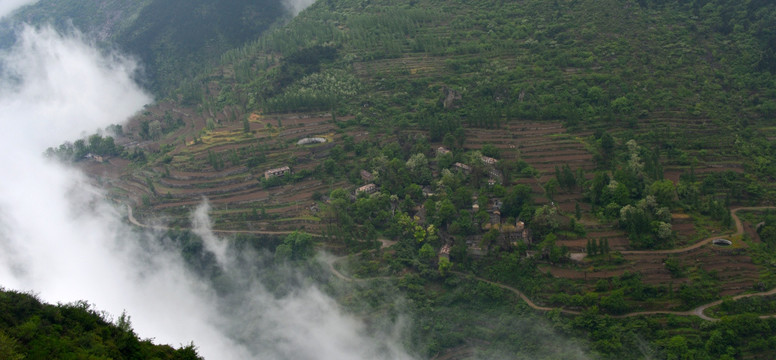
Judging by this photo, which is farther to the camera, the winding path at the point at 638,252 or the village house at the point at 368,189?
the village house at the point at 368,189

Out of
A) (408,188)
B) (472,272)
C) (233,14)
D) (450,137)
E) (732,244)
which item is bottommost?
(472,272)

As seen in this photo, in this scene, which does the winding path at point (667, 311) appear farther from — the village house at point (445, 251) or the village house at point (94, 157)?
the village house at point (94, 157)

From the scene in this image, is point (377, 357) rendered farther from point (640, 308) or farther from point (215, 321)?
point (640, 308)

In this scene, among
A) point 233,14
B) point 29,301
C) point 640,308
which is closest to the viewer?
point 29,301

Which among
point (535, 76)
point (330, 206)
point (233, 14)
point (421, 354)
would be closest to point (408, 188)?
point (330, 206)

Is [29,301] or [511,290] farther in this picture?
[511,290]

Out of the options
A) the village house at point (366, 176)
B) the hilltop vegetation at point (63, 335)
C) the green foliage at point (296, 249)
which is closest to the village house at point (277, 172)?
the village house at point (366, 176)

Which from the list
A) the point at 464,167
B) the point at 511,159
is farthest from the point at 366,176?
the point at 511,159

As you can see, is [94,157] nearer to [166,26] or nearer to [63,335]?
[166,26]
